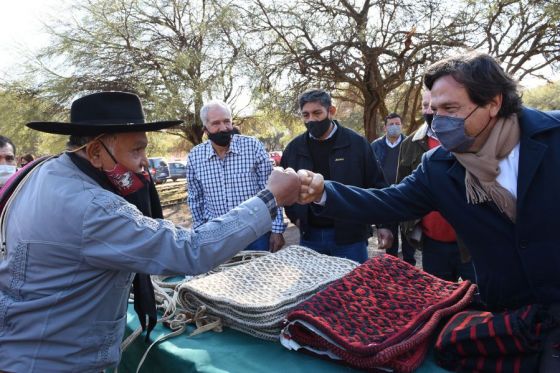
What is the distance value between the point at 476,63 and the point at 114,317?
66.7 inches

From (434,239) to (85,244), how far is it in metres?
2.35

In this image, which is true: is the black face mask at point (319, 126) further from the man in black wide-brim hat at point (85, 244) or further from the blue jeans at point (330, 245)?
the man in black wide-brim hat at point (85, 244)

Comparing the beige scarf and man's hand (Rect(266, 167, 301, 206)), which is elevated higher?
the beige scarf

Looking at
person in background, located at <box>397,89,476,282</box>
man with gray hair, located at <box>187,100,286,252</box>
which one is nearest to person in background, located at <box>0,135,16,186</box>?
man with gray hair, located at <box>187,100,286,252</box>

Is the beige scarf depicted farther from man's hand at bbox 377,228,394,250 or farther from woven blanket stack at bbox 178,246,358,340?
man's hand at bbox 377,228,394,250

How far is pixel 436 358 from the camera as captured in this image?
1.42m

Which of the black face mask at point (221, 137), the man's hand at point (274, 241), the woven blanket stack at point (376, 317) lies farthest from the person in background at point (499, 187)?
the black face mask at point (221, 137)

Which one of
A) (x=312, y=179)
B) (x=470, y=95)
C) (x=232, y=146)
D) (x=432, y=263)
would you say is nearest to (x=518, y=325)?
(x=470, y=95)

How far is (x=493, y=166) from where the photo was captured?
1555 mm

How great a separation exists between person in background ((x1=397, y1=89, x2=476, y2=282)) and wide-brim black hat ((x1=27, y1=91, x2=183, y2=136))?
74.5 inches

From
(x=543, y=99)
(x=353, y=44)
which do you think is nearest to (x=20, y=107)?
(x=353, y=44)

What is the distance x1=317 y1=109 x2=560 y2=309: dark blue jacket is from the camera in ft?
4.76

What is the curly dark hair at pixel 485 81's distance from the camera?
1596 mm

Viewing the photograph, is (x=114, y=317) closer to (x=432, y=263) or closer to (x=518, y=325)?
(x=518, y=325)
